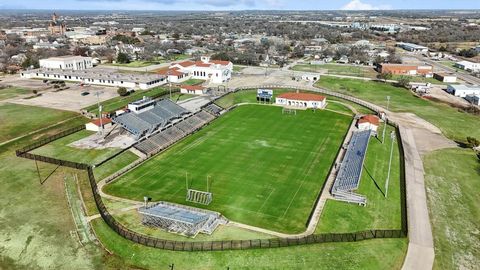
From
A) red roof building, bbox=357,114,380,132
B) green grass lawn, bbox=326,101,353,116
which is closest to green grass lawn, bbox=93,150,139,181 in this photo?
red roof building, bbox=357,114,380,132

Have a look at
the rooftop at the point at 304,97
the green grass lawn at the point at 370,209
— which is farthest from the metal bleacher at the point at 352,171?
the rooftop at the point at 304,97

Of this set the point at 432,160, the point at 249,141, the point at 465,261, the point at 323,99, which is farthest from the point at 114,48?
the point at 465,261

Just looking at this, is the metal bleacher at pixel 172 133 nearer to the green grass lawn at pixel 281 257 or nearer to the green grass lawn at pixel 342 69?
the green grass lawn at pixel 281 257

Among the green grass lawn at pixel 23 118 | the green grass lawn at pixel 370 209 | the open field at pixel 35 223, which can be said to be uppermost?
the green grass lawn at pixel 23 118

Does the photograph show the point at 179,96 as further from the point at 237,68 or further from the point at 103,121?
the point at 237,68

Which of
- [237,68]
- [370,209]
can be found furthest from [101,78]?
[370,209]

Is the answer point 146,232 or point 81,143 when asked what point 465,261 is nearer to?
point 146,232
